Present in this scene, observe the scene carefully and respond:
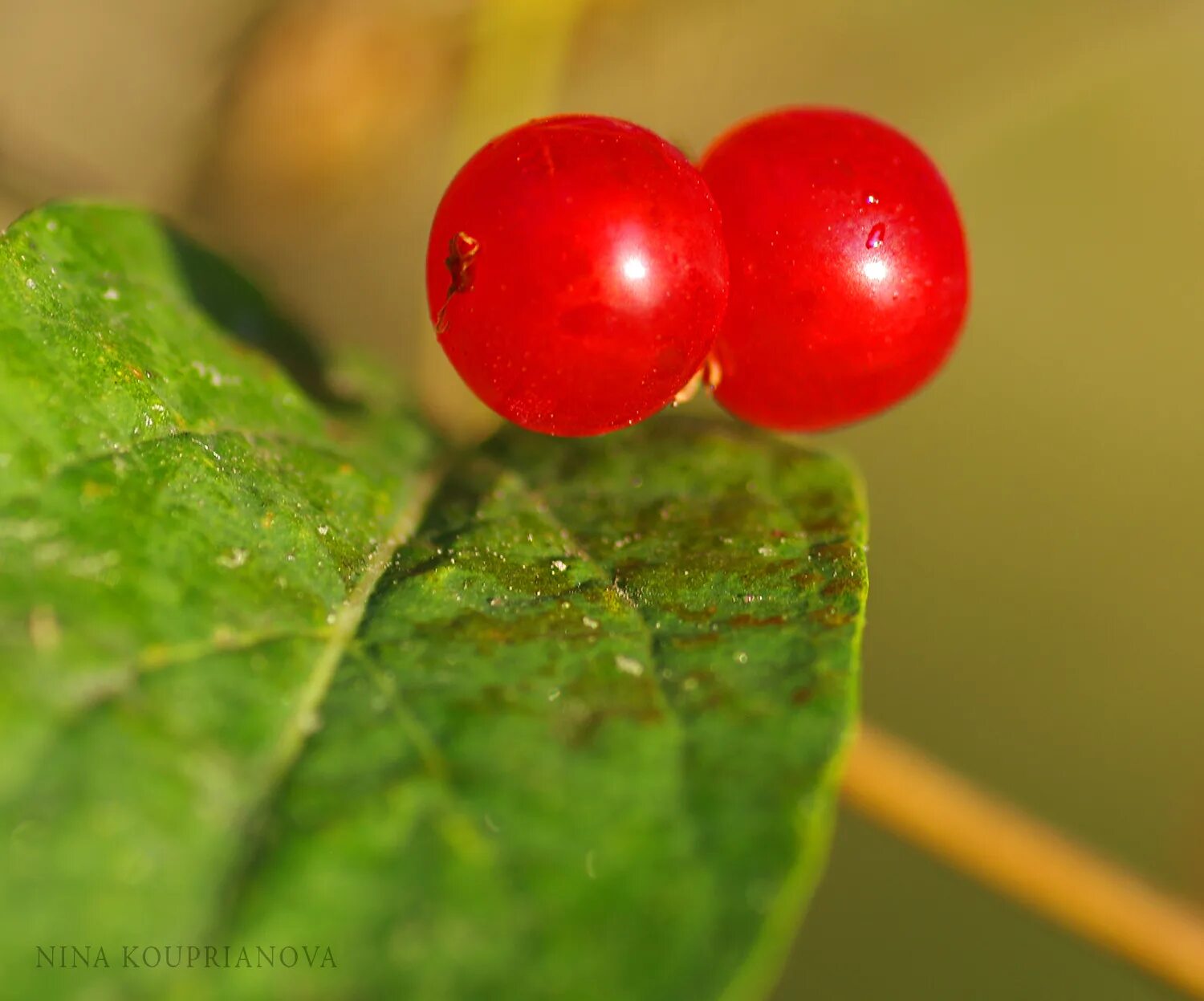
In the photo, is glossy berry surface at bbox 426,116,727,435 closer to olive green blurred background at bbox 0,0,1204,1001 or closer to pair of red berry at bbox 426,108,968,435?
pair of red berry at bbox 426,108,968,435

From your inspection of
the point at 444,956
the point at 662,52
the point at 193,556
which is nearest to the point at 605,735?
the point at 444,956

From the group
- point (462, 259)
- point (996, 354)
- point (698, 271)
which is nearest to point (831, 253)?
point (698, 271)

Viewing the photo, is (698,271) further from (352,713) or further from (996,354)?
(996,354)

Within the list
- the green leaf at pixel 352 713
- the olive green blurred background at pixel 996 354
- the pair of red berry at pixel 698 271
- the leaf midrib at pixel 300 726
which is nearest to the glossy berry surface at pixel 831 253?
the pair of red berry at pixel 698 271

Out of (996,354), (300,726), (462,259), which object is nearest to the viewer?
(300,726)

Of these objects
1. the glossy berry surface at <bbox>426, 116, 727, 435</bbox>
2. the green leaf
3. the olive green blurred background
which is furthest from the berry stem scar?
the olive green blurred background

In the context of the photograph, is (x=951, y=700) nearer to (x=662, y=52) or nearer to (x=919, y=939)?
(x=919, y=939)
